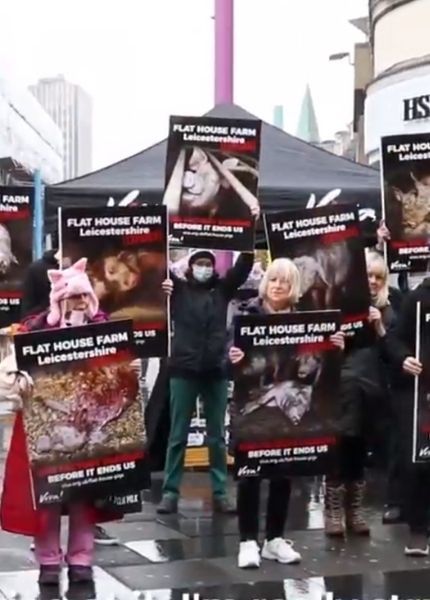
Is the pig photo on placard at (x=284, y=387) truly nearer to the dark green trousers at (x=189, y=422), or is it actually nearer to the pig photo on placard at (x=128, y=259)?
the pig photo on placard at (x=128, y=259)

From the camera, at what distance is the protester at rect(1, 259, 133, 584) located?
6020 mm

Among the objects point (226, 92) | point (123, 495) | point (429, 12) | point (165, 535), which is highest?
point (429, 12)

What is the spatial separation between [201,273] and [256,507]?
2.07m

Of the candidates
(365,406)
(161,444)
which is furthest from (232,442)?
(161,444)

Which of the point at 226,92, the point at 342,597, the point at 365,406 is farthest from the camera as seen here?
the point at 226,92

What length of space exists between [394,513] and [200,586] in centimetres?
227

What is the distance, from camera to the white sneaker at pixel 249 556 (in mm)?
6551

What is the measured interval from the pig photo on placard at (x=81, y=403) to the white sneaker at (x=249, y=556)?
0.89m

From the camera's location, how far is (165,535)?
7.68m

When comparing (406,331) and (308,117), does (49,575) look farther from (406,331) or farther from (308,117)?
(308,117)

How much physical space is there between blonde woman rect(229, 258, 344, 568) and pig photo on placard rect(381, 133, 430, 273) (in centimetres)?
116

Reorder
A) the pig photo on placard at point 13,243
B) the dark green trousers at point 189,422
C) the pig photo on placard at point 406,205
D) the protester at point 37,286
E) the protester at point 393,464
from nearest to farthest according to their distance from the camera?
the protester at point 37,286 → the pig photo on placard at point 406,205 → the protester at point 393,464 → the dark green trousers at point 189,422 → the pig photo on placard at point 13,243

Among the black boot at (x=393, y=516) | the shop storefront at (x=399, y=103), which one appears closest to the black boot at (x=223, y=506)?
the black boot at (x=393, y=516)

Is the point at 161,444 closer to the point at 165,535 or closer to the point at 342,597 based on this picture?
the point at 165,535
